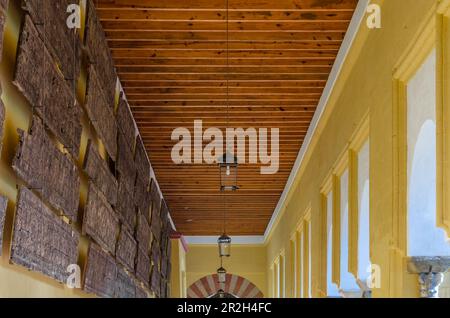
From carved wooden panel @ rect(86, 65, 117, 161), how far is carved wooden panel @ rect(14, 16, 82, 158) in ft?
2.19

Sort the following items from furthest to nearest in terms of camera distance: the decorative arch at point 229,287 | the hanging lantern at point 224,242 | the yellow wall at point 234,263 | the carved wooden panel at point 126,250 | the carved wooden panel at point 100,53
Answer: the decorative arch at point 229,287 → the yellow wall at point 234,263 → the hanging lantern at point 224,242 → the carved wooden panel at point 126,250 → the carved wooden panel at point 100,53

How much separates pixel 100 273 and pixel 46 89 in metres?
3.46

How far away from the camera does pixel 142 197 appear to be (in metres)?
13.3

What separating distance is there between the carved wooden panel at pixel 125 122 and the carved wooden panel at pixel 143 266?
1976mm

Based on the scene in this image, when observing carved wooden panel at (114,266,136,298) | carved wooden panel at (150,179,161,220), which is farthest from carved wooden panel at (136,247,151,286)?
carved wooden panel at (150,179,161,220)

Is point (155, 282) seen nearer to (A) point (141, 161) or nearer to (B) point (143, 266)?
(B) point (143, 266)

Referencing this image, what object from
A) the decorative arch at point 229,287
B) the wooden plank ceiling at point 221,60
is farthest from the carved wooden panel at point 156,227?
the decorative arch at point 229,287

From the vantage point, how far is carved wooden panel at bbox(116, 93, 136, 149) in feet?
33.6

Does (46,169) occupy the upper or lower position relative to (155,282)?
lower

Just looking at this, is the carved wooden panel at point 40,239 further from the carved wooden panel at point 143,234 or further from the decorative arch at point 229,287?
the decorative arch at point 229,287

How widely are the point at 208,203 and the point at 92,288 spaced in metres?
11.3

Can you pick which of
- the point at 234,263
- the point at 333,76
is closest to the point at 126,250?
the point at 333,76

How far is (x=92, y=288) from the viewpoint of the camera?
26.8ft

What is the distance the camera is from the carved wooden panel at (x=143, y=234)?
12.7 metres
